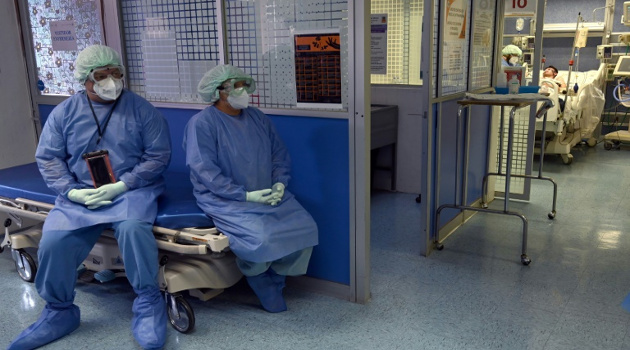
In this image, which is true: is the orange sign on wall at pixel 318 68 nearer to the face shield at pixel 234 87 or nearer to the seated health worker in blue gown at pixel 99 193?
the face shield at pixel 234 87

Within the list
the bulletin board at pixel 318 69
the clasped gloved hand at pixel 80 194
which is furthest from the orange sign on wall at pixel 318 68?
the clasped gloved hand at pixel 80 194

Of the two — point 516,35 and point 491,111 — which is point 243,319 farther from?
point 516,35

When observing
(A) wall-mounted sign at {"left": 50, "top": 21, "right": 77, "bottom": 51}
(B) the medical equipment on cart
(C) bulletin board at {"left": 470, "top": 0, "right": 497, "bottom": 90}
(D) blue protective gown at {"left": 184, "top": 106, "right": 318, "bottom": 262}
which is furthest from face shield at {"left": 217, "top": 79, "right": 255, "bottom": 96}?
(B) the medical equipment on cart

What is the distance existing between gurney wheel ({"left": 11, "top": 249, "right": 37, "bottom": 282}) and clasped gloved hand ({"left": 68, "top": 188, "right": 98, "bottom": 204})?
0.79 m

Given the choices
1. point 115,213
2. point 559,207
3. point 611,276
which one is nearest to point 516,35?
point 559,207

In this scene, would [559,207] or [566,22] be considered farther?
[566,22]

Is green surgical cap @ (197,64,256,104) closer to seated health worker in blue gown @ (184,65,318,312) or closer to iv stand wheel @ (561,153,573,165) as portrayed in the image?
seated health worker in blue gown @ (184,65,318,312)

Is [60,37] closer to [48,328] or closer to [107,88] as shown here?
[107,88]

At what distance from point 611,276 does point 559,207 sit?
4.34 feet

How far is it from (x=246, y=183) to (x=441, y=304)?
3.72ft

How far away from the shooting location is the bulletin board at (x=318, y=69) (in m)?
2.52

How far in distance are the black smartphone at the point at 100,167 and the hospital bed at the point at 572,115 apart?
4208 mm

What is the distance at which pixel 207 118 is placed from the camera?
2.47m

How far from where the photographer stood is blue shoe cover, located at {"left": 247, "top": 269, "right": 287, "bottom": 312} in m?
2.60
